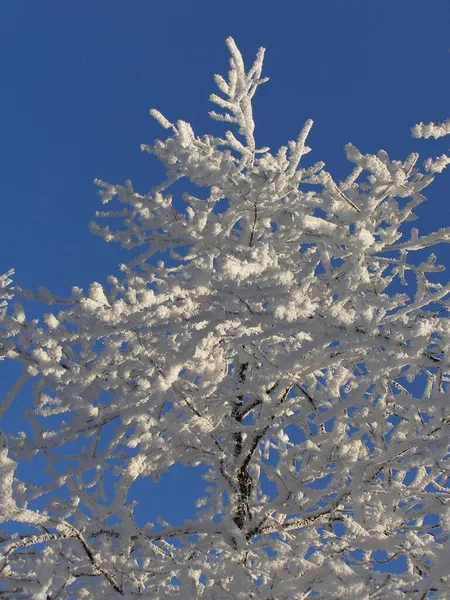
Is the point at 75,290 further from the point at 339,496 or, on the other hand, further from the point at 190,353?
the point at 339,496

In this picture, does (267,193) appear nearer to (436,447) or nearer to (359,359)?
(359,359)

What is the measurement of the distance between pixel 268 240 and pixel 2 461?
10.3ft

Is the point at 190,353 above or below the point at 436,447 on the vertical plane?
above

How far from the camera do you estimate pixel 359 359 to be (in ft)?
13.8

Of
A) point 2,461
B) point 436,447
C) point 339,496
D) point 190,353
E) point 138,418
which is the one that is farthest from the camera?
point 339,496

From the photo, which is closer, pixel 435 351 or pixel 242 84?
pixel 435 351

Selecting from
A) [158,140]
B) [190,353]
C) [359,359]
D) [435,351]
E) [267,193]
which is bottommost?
[190,353]

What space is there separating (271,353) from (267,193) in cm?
133

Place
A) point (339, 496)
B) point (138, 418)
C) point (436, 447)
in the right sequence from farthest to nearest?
point (339, 496) < point (138, 418) < point (436, 447)

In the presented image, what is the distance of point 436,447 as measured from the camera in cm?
243

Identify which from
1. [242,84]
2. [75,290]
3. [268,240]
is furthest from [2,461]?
[242,84]

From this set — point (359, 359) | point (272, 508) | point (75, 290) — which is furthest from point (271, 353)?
point (75, 290)

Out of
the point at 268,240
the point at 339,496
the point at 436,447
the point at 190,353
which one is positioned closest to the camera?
the point at 436,447

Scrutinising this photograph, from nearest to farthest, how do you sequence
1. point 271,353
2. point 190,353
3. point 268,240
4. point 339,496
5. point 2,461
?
1. point 2,461
2. point 190,353
3. point 339,496
4. point 271,353
5. point 268,240
